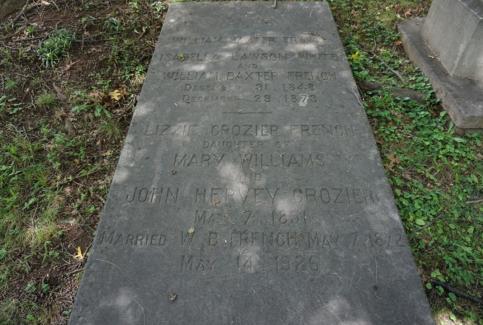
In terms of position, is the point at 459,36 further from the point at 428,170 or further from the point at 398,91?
the point at 428,170

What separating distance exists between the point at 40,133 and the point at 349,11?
328 centimetres

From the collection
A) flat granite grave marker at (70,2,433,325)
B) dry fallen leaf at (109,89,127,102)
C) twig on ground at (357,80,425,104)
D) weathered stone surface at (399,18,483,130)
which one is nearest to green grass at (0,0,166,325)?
dry fallen leaf at (109,89,127,102)

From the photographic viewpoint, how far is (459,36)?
273 centimetres

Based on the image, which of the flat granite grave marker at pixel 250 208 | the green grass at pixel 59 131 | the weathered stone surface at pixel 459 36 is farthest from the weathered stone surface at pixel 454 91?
the green grass at pixel 59 131

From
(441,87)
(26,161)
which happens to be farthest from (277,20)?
(26,161)

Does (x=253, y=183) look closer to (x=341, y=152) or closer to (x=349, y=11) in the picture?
(x=341, y=152)

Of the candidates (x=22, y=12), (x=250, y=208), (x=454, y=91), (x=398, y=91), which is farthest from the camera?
(x=22, y=12)

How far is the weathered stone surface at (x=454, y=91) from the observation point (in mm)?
2580

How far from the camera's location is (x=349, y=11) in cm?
387

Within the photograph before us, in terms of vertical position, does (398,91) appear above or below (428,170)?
above

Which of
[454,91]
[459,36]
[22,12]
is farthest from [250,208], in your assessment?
[22,12]

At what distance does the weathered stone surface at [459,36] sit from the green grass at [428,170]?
249 millimetres

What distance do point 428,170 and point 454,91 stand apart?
68 cm

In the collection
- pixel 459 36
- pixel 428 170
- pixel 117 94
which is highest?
pixel 459 36
